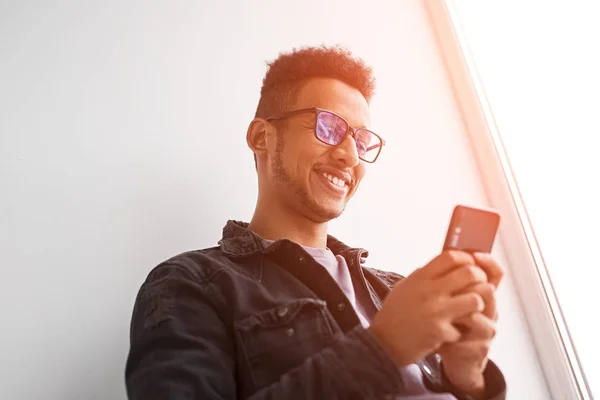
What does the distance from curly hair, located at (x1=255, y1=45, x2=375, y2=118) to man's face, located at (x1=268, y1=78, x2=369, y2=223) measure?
0.04m

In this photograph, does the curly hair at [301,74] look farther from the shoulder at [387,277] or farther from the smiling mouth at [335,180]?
the shoulder at [387,277]

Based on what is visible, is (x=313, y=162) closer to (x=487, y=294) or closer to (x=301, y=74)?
(x=301, y=74)

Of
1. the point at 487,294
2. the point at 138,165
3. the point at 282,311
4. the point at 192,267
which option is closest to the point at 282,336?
the point at 282,311

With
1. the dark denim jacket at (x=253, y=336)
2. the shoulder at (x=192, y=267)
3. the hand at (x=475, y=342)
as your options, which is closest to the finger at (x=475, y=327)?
the hand at (x=475, y=342)

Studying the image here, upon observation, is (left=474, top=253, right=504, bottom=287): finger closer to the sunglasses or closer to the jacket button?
the jacket button

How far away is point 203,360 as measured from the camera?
61 centimetres

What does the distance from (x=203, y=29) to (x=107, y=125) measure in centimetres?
40

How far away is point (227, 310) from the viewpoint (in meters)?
0.71

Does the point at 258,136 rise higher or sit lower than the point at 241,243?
higher

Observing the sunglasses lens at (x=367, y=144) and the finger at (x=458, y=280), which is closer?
the finger at (x=458, y=280)

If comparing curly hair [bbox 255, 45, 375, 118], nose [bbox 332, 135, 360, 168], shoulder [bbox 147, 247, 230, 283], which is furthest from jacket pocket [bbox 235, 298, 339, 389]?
curly hair [bbox 255, 45, 375, 118]

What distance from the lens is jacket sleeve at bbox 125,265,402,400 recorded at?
55cm

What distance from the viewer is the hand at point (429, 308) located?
57 centimetres

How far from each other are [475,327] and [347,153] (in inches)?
16.7
